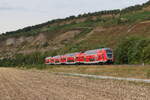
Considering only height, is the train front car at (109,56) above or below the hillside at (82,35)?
below

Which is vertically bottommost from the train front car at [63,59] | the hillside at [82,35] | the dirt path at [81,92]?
the dirt path at [81,92]

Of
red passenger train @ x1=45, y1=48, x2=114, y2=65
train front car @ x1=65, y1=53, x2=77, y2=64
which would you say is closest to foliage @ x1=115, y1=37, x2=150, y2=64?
red passenger train @ x1=45, y1=48, x2=114, y2=65

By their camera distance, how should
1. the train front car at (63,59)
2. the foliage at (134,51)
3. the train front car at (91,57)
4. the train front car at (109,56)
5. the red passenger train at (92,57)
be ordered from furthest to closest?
1. the train front car at (63,59)
2. the train front car at (91,57)
3. the red passenger train at (92,57)
4. the train front car at (109,56)
5. the foliage at (134,51)

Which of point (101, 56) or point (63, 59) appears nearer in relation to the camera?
point (101, 56)

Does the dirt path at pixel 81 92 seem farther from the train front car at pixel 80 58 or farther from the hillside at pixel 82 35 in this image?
the hillside at pixel 82 35

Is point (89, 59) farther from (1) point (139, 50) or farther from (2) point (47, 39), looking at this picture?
(2) point (47, 39)

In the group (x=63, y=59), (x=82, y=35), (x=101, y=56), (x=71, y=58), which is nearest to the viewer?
(x=101, y=56)

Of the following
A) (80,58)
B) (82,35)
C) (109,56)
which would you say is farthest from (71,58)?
(82,35)

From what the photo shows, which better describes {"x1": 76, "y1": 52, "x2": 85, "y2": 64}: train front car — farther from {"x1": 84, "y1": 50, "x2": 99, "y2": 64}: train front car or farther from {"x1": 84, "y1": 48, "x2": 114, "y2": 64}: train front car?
{"x1": 84, "y1": 48, "x2": 114, "y2": 64}: train front car

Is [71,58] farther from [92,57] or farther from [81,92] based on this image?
[81,92]

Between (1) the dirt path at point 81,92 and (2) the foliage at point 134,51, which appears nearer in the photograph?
(1) the dirt path at point 81,92

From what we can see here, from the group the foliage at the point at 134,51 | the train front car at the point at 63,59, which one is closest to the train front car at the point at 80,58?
the train front car at the point at 63,59

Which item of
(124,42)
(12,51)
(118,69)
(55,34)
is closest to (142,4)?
(55,34)

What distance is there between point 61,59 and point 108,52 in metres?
24.6
